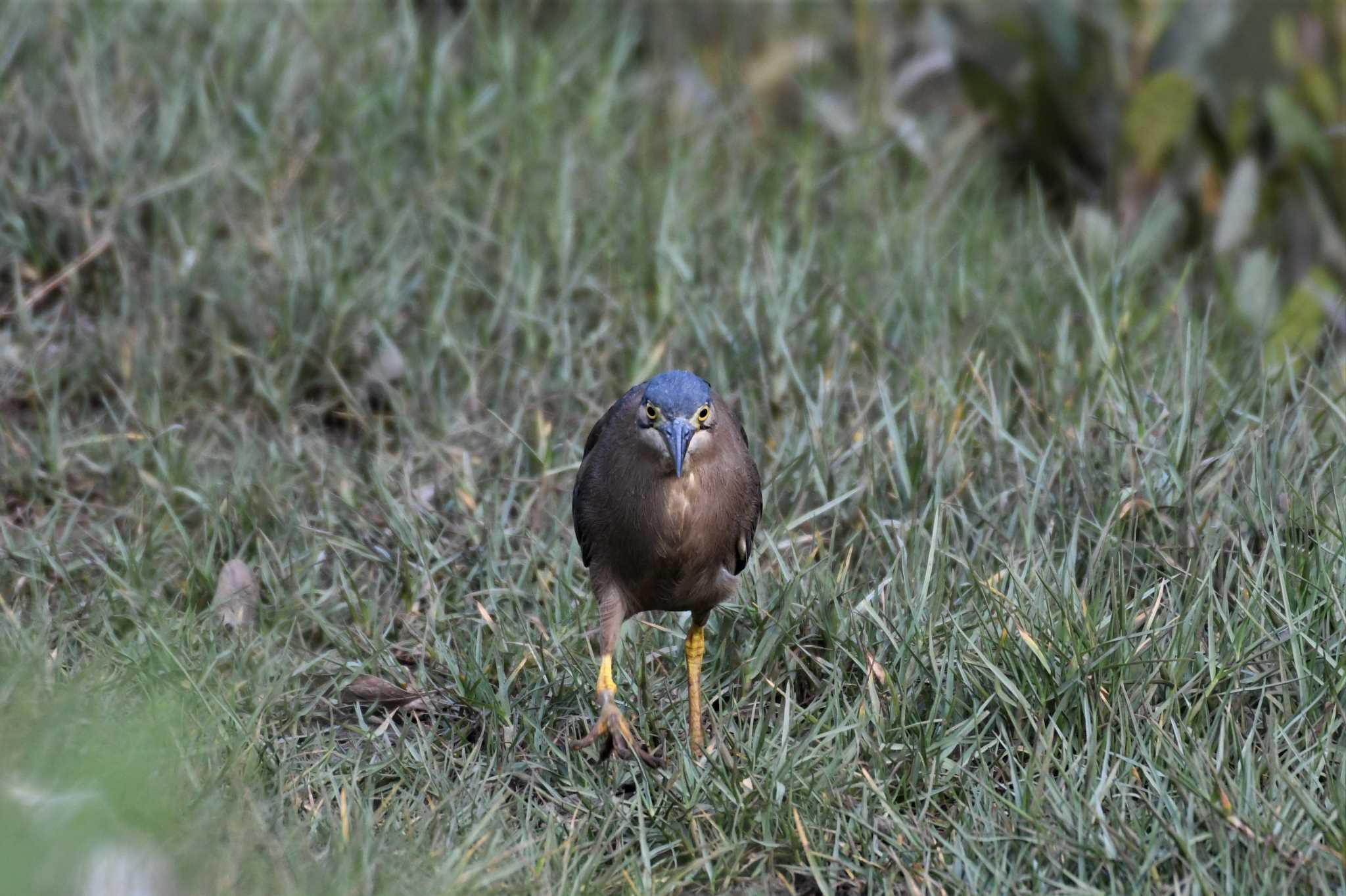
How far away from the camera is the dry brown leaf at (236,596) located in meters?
4.24

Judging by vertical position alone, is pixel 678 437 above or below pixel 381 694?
above

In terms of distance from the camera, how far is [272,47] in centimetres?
626

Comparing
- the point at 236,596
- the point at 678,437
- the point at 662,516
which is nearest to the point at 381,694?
the point at 236,596

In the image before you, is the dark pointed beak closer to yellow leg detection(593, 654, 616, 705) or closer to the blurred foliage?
yellow leg detection(593, 654, 616, 705)

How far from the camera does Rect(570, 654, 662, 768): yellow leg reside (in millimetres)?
3580

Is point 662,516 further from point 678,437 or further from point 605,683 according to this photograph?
point 605,683

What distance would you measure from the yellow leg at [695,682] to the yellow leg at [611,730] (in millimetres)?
122

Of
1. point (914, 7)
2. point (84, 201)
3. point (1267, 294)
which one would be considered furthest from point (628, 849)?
point (914, 7)

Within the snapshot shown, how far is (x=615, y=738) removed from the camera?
361cm

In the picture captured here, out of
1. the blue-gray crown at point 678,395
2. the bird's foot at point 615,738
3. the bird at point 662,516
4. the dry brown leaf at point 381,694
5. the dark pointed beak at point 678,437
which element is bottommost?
the dry brown leaf at point 381,694

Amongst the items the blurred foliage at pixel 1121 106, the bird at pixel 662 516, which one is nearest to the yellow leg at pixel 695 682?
the bird at pixel 662 516

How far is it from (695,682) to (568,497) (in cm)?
110

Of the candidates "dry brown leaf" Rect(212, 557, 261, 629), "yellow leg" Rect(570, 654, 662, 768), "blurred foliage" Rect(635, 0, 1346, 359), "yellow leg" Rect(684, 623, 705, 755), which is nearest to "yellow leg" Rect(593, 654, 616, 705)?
"yellow leg" Rect(570, 654, 662, 768)

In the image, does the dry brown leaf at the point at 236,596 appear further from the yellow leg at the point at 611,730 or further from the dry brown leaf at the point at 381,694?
the yellow leg at the point at 611,730
